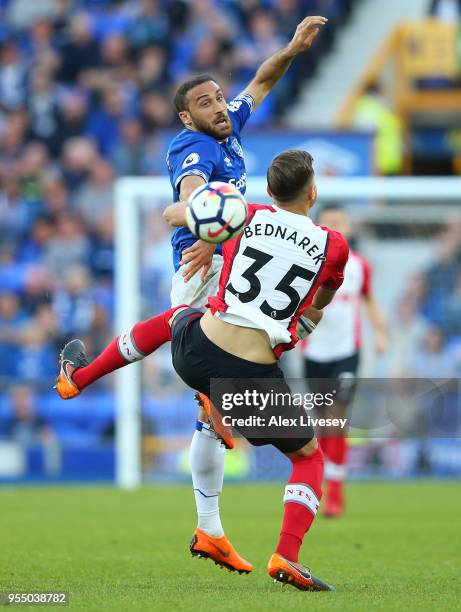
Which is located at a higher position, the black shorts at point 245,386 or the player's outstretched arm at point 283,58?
the player's outstretched arm at point 283,58

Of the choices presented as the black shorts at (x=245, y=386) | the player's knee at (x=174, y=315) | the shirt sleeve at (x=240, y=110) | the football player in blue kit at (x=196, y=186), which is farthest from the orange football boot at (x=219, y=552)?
the shirt sleeve at (x=240, y=110)

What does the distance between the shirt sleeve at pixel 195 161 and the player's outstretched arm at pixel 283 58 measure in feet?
2.91

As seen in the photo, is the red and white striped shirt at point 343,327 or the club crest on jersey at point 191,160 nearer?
the club crest on jersey at point 191,160

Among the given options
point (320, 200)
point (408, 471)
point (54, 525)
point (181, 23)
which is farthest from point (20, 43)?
point (54, 525)

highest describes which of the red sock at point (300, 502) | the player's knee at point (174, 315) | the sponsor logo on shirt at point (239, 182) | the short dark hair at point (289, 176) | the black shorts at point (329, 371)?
the sponsor logo on shirt at point (239, 182)

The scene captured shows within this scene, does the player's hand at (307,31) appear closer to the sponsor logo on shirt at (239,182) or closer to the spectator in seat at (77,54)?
the sponsor logo on shirt at (239,182)

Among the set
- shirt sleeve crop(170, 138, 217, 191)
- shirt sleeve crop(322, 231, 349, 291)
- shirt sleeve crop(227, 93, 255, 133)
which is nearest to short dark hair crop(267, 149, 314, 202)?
shirt sleeve crop(322, 231, 349, 291)

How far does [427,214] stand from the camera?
14.3 metres

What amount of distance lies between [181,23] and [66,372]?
45.7 feet

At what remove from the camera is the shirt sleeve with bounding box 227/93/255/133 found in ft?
22.5

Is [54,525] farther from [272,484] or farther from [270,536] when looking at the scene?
[272,484]

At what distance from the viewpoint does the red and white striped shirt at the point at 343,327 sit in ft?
→ 34.5

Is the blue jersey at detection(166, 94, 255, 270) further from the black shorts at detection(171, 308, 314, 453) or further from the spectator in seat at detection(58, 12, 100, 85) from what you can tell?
the spectator in seat at detection(58, 12, 100, 85)

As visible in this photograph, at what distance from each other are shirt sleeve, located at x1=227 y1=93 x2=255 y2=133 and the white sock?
63.1 inches
